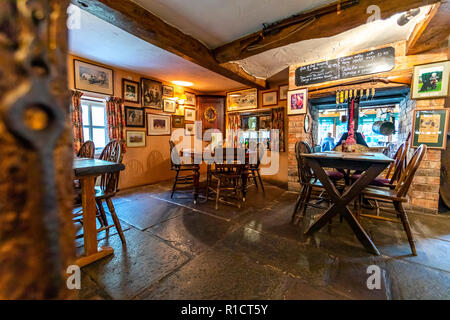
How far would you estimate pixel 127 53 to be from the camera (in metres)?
2.94

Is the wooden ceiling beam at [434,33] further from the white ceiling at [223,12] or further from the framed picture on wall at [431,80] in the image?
the white ceiling at [223,12]

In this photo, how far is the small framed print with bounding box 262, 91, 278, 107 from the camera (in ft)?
14.2

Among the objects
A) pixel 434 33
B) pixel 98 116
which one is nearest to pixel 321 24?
pixel 434 33

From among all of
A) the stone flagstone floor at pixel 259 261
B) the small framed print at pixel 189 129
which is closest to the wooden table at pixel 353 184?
the stone flagstone floor at pixel 259 261

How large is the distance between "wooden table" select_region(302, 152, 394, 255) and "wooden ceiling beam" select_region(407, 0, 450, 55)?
1.48 meters

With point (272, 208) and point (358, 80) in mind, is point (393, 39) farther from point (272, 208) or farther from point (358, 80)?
point (272, 208)

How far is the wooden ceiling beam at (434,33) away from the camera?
1770mm

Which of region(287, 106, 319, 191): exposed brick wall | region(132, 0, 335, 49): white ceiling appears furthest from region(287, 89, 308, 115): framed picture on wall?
region(132, 0, 335, 49): white ceiling

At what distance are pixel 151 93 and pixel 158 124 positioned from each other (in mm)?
687

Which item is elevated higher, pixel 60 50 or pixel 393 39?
pixel 393 39

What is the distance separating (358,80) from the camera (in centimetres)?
280

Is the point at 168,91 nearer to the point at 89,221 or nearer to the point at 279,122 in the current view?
the point at 279,122

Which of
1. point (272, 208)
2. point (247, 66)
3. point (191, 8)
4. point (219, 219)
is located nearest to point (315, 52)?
point (247, 66)
